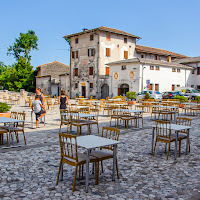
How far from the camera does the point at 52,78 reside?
45000mm

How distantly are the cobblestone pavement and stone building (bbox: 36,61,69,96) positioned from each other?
35771 millimetres

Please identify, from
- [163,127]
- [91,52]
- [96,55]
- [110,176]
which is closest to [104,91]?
[96,55]

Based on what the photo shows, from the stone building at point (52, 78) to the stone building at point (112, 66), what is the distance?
2.46 m

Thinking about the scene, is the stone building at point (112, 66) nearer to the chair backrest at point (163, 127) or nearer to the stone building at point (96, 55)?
the stone building at point (96, 55)

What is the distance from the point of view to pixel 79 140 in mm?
4652

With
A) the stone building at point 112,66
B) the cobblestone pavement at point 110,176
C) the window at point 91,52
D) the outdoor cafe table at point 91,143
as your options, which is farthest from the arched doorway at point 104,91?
the outdoor cafe table at point 91,143

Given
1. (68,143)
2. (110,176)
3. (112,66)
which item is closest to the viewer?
(68,143)

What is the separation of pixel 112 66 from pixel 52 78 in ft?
46.3

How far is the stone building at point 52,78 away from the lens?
4275cm

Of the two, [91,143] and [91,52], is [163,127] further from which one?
[91,52]

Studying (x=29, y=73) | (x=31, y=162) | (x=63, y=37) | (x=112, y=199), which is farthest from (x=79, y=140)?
(x=29, y=73)

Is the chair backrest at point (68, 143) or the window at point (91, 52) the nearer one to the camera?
the chair backrest at point (68, 143)

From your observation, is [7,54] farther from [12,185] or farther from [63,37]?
[12,185]

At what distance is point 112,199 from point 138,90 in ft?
92.8
